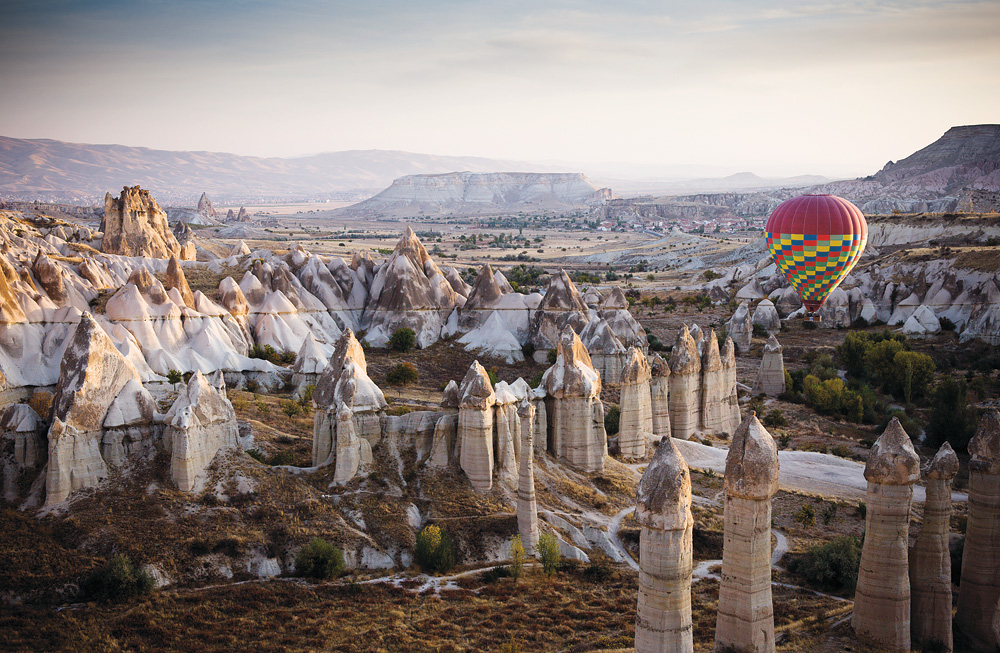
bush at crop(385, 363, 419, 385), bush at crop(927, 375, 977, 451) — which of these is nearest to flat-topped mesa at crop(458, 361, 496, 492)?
bush at crop(385, 363, 419, 385)

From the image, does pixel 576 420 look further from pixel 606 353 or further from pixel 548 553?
pixel 606 353

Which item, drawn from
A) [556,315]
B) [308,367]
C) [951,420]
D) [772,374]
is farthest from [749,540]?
[556,315]

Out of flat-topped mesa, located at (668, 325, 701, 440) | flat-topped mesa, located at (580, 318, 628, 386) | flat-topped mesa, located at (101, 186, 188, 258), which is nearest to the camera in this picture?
flat-topped mesa, located at (668, 325, 701, 440)

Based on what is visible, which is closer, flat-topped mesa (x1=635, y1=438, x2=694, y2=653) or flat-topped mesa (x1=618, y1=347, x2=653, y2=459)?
flat-topped mesa (x1=635, y1=438, x2=694, y2=653)

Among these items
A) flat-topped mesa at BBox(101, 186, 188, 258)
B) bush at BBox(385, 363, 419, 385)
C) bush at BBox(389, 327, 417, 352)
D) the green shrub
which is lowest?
bush at BBox(385, 363, 419, 385)

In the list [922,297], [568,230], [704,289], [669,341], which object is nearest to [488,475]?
[669,341]

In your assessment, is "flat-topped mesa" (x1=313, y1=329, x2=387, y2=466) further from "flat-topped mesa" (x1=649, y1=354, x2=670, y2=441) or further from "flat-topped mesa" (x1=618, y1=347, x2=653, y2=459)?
"flat-topped mesa" (x1=649, y1=354, x2=670, y2=441)

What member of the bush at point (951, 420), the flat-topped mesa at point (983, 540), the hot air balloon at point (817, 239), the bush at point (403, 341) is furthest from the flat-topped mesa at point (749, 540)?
the hot air balloon at point (817, 239)

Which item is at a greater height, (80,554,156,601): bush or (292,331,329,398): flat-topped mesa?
(292,331,329,398): flat-topped mesa
